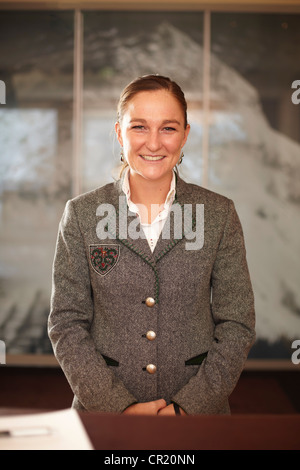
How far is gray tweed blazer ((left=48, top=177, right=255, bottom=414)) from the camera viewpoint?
1.20 meters

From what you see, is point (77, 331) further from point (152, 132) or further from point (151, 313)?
point (152, 132)

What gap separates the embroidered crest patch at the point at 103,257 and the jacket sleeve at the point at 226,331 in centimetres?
27

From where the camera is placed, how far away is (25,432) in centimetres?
76

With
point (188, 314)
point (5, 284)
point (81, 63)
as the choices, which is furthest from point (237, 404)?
point (81, 63)

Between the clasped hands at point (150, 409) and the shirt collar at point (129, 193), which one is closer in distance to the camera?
the clasped hands at point (150, 409)

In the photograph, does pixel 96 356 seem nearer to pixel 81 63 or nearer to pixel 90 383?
pixel 90 383

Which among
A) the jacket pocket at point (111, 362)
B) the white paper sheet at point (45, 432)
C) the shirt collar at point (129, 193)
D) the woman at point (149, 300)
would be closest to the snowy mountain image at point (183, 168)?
the shirt collar at point (129, 193)

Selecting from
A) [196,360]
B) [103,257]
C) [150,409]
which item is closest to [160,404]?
[150,409]

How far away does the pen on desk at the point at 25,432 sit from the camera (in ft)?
2.47

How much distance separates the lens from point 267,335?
351 cm

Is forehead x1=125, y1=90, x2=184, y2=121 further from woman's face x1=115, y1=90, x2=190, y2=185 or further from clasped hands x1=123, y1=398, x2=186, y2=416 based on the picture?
clasped hands x1=123, y1=398, x2=186, y2=416

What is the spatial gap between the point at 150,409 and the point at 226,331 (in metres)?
0.27

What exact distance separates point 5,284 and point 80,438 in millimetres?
2975

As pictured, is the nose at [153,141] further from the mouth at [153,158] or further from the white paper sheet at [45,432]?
the white paper sheet at [45,432]
